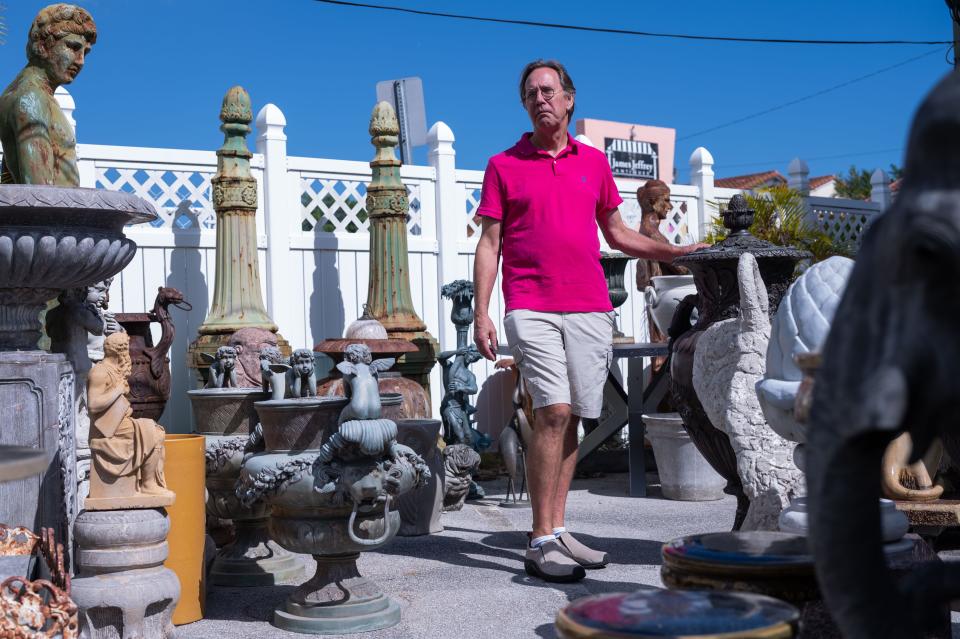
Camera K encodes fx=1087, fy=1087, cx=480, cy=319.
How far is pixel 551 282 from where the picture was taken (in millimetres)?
4445

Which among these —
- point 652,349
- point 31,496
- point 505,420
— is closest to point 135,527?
point 31,496

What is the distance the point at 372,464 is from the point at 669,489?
3.41 m

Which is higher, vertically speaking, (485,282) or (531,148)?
(531,148)

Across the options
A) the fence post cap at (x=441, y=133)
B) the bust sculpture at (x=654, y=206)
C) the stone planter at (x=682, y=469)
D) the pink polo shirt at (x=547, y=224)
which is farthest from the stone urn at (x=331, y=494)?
the fence post cap at (x=441, y=133)

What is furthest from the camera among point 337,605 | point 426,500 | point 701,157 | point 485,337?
point 701,157

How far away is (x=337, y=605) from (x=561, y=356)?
1.37 meters

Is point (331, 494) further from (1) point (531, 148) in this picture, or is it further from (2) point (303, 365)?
(1) point (531, 148)

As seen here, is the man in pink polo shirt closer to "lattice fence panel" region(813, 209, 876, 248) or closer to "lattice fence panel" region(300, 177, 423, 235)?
"lattice fence panel" region(300, 177, 423, 235)

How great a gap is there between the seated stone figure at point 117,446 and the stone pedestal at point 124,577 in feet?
0.15

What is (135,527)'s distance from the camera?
11.0ft

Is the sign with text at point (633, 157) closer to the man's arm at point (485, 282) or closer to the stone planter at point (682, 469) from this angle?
the stone planter at point (682, 469)

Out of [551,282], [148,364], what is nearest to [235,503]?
[551,282]

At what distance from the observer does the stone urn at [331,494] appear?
360 cm

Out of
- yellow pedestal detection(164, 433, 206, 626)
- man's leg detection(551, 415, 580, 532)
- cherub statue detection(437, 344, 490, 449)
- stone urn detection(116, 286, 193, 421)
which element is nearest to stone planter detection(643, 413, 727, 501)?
cherub statue detection(437, 344, 490, 449)
